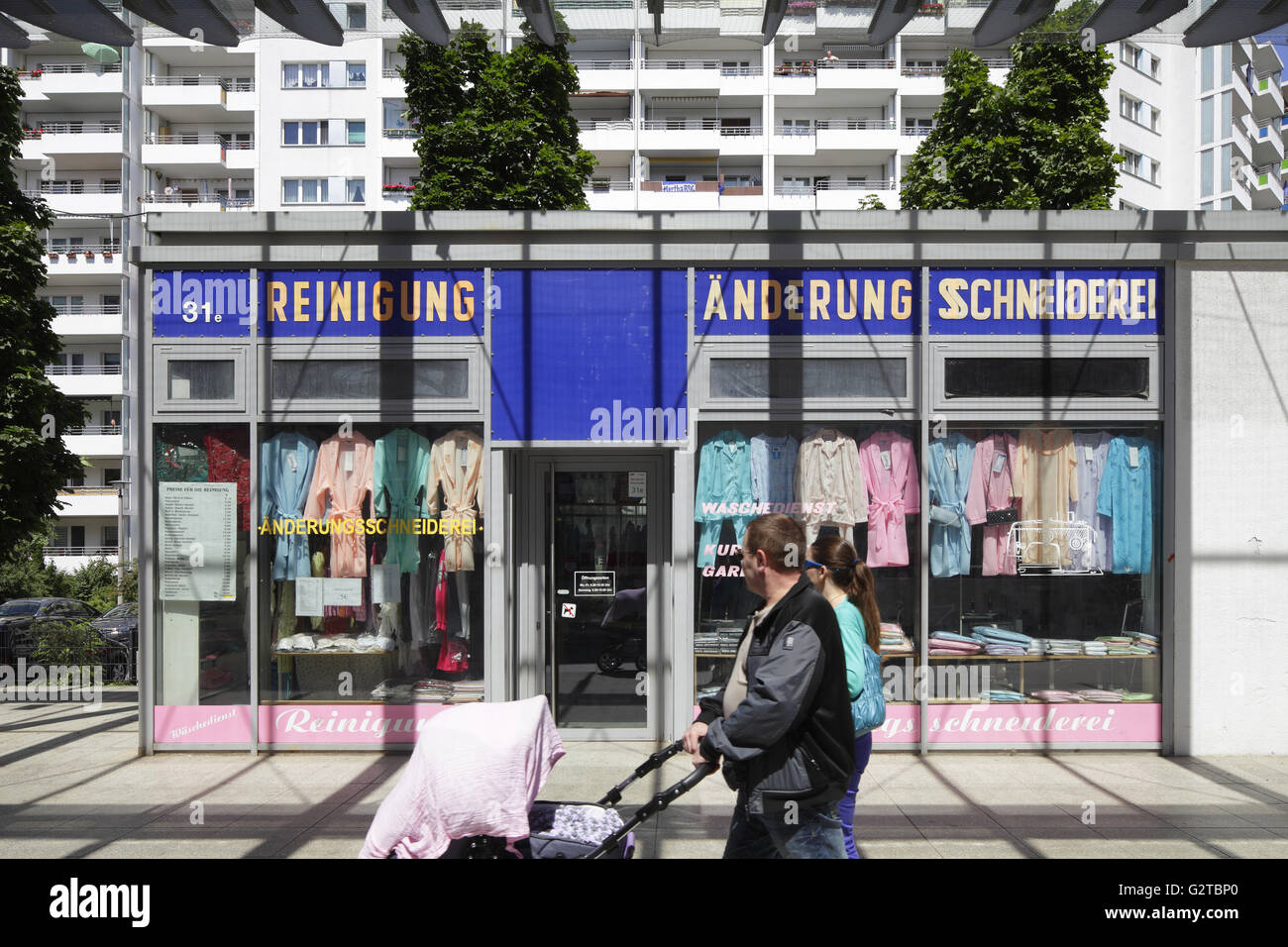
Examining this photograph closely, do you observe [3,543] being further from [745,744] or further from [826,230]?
[745,744]

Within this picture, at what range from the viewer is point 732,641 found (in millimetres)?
7723

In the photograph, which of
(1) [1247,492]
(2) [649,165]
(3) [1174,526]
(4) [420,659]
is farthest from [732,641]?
(2) [649,165]

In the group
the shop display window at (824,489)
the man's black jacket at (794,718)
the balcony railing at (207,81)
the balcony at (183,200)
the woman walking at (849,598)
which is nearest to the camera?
the man's black jacket at (794,718)

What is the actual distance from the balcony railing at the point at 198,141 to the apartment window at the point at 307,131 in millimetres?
2778

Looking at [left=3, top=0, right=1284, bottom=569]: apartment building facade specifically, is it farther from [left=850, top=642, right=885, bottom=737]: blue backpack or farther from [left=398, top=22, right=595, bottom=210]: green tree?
[left=850, top=642, right=885, bottom=737]: blue backpack

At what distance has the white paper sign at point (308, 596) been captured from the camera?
791 centimetres

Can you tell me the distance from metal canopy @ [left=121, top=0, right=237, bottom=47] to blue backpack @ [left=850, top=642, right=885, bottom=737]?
5.93 metres

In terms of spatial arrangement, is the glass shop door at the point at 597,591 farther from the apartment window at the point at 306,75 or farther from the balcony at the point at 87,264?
the balcony at the point at 87,264

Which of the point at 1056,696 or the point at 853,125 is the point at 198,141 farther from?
the point at 1056,696

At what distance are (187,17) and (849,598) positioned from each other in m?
5.88

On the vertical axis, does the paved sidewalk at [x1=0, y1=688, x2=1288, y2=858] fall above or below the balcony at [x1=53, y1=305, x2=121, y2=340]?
below

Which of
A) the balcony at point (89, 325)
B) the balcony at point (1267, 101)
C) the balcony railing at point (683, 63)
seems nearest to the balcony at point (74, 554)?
the balcony at point (89, 325)

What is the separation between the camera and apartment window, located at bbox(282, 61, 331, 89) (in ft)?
118

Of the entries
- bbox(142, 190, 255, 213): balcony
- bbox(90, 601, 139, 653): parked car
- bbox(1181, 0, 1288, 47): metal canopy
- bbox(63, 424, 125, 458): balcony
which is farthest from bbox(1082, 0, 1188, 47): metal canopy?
bbox(63, 424, 125, 458): balcony
